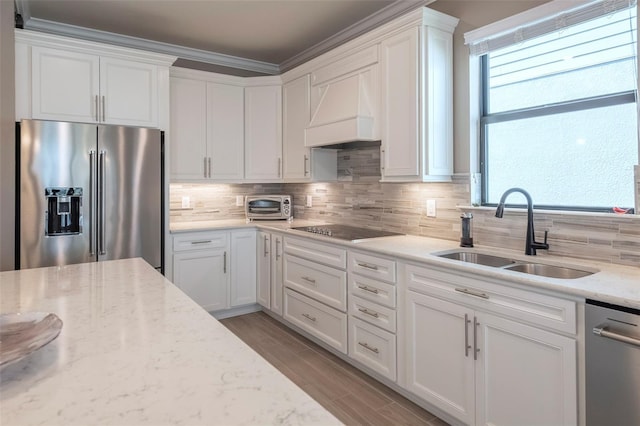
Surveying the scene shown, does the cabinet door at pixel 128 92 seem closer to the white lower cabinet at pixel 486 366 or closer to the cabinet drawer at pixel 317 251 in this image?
the cabinet drawer at pixel 317 251

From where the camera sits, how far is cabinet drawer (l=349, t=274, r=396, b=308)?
246 cm

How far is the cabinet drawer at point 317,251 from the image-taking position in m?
2.89

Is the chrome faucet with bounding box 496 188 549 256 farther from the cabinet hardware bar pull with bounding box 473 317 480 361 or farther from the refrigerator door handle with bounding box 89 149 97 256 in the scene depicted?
the refrigerator door handle with bounding box 89 149 97 256

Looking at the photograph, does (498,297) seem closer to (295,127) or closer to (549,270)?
(549,270)

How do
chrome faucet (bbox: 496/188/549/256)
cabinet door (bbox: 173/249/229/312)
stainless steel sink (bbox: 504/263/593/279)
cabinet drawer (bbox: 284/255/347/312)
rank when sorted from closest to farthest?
stainless steel sink (bbox: 504/263/593/279), chrome faucet (bbox: 496/188/549/256), cabinet drawer (bbox: 284/255/347/312), cabinet door (bbox: 173/249/229/312)

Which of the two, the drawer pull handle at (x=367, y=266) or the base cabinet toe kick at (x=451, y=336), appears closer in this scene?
the base cabinet toe kick at (x=451, y=336)

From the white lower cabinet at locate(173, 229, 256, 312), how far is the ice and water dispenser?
2.63 feet

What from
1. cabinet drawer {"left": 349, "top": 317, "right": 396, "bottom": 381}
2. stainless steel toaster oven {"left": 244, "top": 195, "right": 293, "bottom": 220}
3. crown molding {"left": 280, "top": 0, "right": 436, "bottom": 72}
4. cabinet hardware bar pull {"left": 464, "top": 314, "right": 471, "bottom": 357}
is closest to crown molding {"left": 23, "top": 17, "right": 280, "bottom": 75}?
crown molding {"left": 280, "top": 0, "right": 436, "bottom": 72}

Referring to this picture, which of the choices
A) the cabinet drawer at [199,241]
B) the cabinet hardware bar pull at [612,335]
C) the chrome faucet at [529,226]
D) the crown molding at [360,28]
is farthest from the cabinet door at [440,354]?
the crown molding at [360,28]

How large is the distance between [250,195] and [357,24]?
2065 millimetres

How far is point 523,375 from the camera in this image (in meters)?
1.77

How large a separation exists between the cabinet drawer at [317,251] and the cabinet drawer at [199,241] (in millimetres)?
682

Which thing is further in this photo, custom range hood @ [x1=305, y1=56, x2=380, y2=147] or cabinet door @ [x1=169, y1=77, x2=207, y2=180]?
cabinet door @ [x1=169, y1=77, x2=207, y2=180]

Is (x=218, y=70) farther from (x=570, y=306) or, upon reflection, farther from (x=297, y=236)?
(x=570, y=306)
